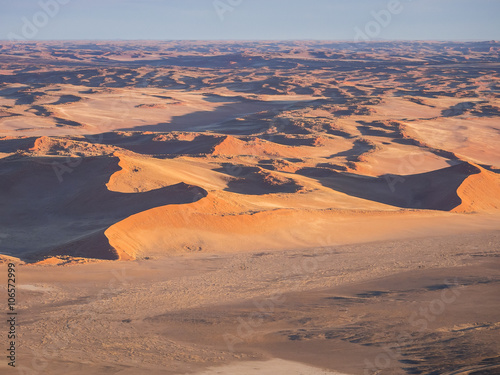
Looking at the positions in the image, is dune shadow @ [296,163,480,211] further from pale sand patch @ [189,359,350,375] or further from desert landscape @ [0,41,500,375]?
pale sand patch @ [189,359,350,375]

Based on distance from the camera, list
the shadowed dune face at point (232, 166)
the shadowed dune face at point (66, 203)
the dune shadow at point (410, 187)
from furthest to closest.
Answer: the dune shadow at point (410, 187), the shadowed dune face at point (232, 166), the shadowed dune face at point (66, 203)

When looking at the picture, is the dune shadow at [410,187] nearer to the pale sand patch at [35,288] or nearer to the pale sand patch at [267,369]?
the pale sand patch at [35,288]

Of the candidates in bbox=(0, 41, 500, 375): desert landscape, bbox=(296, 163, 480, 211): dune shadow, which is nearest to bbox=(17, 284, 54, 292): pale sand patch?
bbox=(0, 41, 500, 375): desert landscape

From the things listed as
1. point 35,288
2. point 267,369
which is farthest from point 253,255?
point 267,369

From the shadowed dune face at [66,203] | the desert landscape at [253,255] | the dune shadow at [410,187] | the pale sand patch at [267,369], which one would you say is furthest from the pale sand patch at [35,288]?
the dune shadow at [410,187]

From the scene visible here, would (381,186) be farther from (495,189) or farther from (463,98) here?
(463,98)

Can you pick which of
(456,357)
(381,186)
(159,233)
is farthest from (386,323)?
(381,186)

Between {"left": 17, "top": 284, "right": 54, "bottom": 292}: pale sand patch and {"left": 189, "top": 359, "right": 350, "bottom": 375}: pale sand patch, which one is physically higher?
{"left": 189, "top": 359, "right": 350, "bottom": 375}: pale sand patch
